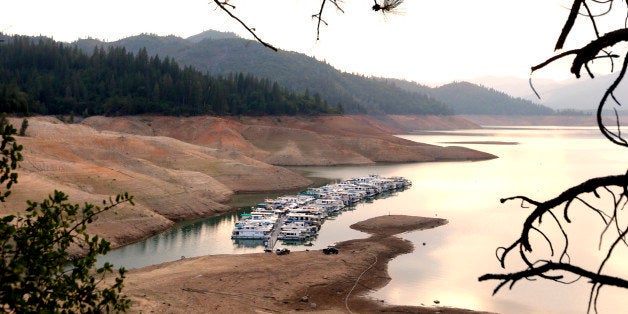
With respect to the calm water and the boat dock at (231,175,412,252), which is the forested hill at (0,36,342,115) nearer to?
the calm water

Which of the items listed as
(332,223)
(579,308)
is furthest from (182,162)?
(579,308)

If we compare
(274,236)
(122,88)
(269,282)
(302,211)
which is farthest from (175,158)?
(122,88)

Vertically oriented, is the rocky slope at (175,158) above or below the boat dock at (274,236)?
above

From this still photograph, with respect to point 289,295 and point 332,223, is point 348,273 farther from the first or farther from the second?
point 332,223

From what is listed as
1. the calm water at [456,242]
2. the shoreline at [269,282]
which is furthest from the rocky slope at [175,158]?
the shoreline at [269,282]

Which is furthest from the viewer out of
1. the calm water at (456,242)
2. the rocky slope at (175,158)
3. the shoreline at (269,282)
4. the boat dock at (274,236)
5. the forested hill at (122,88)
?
the forested hill at (122,88)

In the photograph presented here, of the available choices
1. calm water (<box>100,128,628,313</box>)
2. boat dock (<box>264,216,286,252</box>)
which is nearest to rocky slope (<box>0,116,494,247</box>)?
calm water (<box>100,128,628,313</box>)

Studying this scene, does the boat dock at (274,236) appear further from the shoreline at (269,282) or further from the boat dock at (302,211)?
the shoreline at (269,282)

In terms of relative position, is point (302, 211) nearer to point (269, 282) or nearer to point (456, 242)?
point (456, 242)
